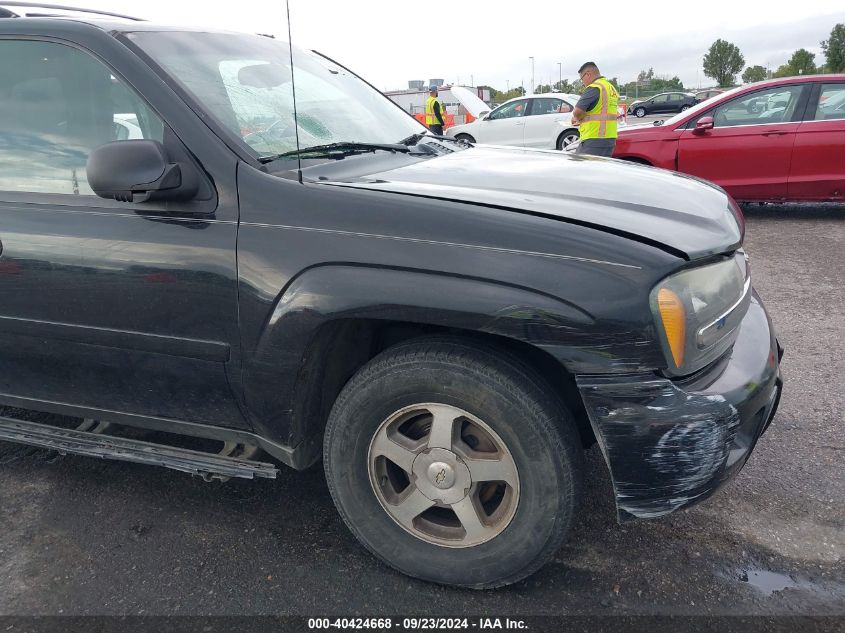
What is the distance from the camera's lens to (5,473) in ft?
9.85

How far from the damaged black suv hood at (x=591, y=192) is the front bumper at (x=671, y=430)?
0.40 m

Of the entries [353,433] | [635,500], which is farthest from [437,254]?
[635,500]

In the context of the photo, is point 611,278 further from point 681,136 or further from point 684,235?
point 681,136

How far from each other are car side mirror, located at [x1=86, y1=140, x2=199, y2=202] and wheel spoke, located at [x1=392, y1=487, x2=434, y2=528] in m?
1.23

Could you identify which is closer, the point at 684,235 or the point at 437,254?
the point at 437,254

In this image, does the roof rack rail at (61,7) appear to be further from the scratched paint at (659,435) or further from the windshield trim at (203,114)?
the scratched paint at (659,435)

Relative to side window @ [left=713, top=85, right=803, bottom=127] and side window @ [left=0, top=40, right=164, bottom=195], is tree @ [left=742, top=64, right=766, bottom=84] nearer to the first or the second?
side window @ [left=713, top=85, right=803, bottom=127]

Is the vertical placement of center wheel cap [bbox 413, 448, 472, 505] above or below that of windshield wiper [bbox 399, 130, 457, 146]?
below

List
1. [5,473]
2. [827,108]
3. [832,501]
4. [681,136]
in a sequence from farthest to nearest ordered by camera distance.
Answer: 1. [681,136]
2. [827,108]
3. [5,473]
4. [832,501]

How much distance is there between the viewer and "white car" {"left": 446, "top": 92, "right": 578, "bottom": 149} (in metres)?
15.1

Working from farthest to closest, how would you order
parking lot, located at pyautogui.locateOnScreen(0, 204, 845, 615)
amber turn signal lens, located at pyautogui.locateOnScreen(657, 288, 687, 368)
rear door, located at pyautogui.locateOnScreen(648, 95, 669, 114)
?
rear door, located at pyautogui.locateOnScreen(648, 95, 669, 114)
parking lot, located at pyautogui.locateOnScreen(0, 204, 845, 615)
amber turn signal lens, located at pyautogui.locateOnScreen(657, 288, 687, 368)

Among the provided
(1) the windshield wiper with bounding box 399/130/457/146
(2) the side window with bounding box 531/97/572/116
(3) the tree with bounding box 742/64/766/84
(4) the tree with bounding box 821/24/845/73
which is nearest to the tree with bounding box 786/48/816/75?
(4) the tree with bounding box 821/24/845/73

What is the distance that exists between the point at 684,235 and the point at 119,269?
1811mm

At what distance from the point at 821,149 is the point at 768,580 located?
6421 millimetres
